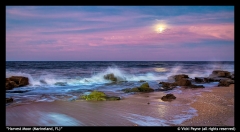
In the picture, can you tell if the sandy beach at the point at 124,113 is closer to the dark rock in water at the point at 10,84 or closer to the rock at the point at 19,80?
the dark rock in water at the point at 10,84

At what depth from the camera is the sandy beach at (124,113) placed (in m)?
4.48

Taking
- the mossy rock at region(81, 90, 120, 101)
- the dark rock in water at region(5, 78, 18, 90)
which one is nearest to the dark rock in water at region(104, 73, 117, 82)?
the mossy rock at region(81, 90, 120, 101)

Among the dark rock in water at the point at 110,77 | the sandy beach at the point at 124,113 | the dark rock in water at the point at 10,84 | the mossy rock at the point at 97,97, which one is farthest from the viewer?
the dark rock in water at the point at 110,77

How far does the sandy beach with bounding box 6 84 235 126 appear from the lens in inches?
176

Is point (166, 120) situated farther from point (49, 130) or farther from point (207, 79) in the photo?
point (207, 79)

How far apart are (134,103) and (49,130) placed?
2534 millimetres

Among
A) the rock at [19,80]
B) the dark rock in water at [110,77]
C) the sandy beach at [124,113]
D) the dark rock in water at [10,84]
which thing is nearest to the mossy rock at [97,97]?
the sandy beach at [124,113]

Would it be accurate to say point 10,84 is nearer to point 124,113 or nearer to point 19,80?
point 19,80

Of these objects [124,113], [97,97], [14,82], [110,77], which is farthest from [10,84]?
[110,77]

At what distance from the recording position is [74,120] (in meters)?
4.60

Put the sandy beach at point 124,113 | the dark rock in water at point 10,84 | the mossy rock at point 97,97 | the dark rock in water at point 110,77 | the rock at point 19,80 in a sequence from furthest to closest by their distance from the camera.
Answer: the dark rock in water at point 110,77 < the rock at point 19,80 < the dark rock in water at point 10,84 < the mossy rock at point 97,97 < the sandy beach at point 124,113

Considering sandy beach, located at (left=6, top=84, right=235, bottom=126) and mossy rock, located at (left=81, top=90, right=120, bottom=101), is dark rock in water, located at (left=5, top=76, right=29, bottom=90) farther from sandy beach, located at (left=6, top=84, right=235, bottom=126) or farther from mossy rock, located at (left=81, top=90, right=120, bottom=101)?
mossy rock, located at (left=81, top=90, right=120, bottom=101)

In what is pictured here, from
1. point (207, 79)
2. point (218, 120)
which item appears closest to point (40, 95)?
point (218, 120)

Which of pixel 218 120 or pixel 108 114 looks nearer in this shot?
pixel 218 120
